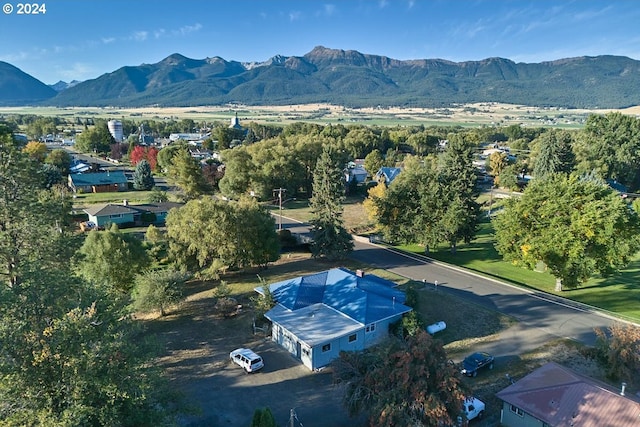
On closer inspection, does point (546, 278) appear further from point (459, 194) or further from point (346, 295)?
point (346, 295)

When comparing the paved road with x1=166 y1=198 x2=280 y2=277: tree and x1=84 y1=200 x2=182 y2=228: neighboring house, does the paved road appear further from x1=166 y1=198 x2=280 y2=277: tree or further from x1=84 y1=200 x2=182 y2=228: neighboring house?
x1=84 y1=200 x2=182 y2=228: neighboring house

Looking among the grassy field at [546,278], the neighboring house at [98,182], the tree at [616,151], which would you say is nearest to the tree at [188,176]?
the neighboring house at [98,182]

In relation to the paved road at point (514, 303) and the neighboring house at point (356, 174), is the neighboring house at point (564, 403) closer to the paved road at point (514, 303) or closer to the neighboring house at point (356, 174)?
the paved road at point (514, 303)

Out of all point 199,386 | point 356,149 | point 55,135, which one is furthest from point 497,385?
point 55,135

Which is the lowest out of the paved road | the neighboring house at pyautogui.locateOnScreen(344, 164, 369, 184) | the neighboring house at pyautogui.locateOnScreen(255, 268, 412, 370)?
the paved road

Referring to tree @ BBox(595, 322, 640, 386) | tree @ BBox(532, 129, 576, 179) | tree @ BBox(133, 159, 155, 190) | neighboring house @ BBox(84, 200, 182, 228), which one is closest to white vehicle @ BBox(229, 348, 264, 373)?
tree @ BBox(595, 322, 640, 386)

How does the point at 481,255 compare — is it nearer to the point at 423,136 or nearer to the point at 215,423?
the point at 215,423
